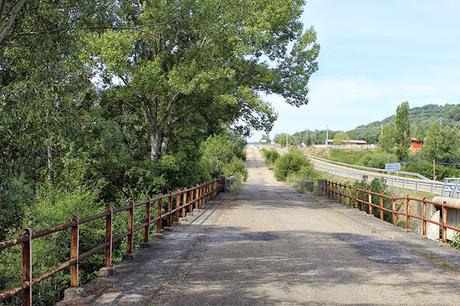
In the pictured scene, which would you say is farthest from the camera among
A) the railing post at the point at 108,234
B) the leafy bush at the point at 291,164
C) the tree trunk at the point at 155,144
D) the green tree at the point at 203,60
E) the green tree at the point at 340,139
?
the green tree at the point at 340,139

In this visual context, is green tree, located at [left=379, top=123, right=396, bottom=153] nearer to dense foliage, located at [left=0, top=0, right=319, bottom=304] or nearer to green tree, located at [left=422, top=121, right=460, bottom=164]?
green tree, located at [left=422, top=121, right=460, bottom=164]

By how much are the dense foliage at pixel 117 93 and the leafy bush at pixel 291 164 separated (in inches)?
1296

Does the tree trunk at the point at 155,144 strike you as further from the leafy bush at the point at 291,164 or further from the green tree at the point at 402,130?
the green tree at the point at 402,130

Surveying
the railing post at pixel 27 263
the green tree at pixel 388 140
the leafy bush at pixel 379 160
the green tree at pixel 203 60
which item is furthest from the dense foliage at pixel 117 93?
the green tree at pixel 388 140

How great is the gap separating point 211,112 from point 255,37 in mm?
5304

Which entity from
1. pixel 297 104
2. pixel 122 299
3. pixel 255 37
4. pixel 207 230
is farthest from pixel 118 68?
pixel 122 299

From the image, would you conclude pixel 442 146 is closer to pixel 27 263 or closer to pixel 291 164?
pixel 291 164

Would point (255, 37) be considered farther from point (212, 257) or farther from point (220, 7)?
point (212, 257)

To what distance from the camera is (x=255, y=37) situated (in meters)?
24.0

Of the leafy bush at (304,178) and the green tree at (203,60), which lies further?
the leafy bush at (304,178)

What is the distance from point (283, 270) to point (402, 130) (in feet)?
329

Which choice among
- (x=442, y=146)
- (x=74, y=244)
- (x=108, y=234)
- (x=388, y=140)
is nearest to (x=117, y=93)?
A: (x=108, y=234)

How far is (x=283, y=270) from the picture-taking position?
885 cm

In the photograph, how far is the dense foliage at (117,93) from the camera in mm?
8570
